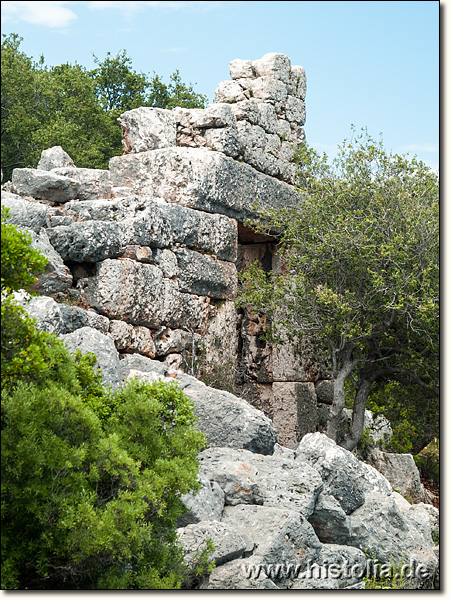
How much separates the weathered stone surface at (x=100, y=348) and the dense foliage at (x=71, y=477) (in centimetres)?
162

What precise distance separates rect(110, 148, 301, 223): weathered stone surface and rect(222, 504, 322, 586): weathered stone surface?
6.01 metres

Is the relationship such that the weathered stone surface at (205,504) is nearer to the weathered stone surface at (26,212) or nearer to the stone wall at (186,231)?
the stone wall at (186,231)

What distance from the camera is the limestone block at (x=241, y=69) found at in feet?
45.9

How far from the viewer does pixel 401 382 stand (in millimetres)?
13562

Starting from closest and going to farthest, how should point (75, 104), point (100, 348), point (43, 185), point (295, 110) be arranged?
1. point (100, 348)
2. point (43, 185)
3. point (295, 110)
4. point (75, 104)

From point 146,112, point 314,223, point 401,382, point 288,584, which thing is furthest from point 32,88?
point 288,584

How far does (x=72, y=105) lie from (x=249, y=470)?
17823 millimetres

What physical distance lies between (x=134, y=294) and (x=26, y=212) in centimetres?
184

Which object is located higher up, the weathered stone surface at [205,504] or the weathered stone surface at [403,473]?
the weathered stone surface at [205,504]

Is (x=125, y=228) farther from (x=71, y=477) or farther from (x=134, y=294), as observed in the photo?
(x=71, y=477)

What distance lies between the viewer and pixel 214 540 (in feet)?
21.2

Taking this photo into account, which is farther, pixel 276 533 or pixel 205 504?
pixel 205 504

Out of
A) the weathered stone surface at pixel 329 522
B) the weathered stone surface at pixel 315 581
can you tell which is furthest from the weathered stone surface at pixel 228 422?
the weathered stone surface at pixel 315 581

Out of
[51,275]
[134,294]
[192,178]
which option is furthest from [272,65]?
[51,275]
